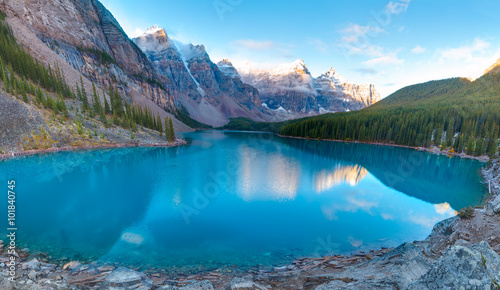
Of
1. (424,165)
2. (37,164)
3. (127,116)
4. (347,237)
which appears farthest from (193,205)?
(127,116)

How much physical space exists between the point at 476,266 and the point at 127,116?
77.7m

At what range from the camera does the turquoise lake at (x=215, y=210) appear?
12.3 m

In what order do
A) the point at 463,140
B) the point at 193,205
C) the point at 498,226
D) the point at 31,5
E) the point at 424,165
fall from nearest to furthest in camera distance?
the point at 498,226 → the point at 193,205 → the point at 424,165 → the point at 463,140 → the point at 31,5

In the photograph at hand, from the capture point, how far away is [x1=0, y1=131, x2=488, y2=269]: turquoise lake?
12281 mm

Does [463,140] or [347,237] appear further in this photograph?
[463,140]

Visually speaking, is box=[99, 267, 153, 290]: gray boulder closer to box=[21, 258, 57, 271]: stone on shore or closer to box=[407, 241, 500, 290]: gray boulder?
box=[21, 258, 57, 271]: stone on shore

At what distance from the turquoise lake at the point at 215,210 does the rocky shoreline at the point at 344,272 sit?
146 cm

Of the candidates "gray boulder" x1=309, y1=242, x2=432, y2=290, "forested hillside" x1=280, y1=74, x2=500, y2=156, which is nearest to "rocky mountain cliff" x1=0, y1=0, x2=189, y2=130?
"forested hillside" x1=280, y1=74, x2=500, y2=156

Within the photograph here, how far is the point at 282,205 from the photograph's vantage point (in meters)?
20.2

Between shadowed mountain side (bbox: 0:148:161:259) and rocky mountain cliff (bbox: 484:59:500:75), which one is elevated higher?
rocky mountain cliff (bbox: 484:59:500:75)

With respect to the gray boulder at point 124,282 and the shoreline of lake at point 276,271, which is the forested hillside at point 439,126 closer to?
the shoreline of lake at point 276,271

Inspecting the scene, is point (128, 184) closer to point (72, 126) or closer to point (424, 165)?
point (72, 126)

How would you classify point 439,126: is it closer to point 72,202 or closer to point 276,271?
point 276,271

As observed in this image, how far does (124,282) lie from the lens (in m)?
7.31
